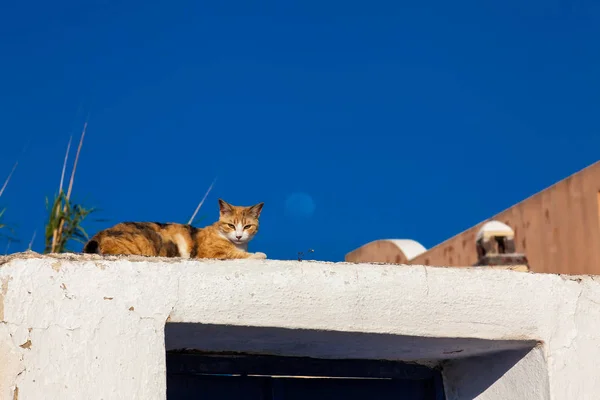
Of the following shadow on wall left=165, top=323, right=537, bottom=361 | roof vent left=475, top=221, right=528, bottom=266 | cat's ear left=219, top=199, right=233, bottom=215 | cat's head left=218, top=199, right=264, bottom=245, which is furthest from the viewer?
roof vent left=475, top=221, right=528, bottom=266

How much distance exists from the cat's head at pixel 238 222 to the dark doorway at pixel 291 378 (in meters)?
0.79

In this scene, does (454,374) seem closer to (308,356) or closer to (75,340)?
(308,356)

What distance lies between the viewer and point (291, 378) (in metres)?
4.77

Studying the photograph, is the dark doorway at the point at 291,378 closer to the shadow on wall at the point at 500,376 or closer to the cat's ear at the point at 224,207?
the shadow on wall at the point at 500,376

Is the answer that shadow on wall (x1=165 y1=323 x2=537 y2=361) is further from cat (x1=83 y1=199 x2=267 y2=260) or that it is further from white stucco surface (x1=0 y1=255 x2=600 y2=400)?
cat (x1=83 y1=199 x2=267 y2=260)

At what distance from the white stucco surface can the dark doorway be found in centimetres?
12

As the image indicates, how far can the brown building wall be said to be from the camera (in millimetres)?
6566

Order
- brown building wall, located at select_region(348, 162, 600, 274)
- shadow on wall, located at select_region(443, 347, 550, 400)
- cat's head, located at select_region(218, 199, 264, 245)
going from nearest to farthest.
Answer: shadow on wall, located at select_region(443, 347, 550, 400), cat's head, located at select_region(218, 199, 264, 245), brown building wall, located at select_region(348, 162, 600, 274)

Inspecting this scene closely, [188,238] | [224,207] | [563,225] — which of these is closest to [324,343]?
[188,238]

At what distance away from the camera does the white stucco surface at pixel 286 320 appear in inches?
133

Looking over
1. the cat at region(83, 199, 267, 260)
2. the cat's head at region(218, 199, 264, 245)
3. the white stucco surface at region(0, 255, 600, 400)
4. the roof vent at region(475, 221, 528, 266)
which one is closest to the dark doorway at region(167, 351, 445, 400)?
the white stucco surface at region(0, 255, 600, 400)

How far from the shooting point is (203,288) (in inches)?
143

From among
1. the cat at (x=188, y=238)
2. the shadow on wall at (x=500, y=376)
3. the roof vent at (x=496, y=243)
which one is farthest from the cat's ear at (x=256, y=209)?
the roof vent at (x=496, y=243)

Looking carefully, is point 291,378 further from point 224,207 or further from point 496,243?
point 496,243
